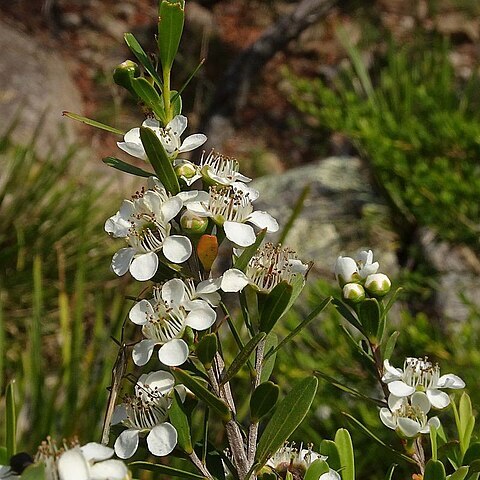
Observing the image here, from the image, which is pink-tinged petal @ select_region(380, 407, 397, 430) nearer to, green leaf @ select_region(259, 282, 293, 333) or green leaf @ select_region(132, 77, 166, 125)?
green leaf @ select_region(259, 282, 293, 333)

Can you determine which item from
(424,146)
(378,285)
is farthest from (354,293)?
(424,146)

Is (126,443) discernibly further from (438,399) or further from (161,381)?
(438,399)

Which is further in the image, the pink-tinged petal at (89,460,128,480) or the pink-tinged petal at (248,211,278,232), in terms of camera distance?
the pink-tinged petal at (248,211,278,232)

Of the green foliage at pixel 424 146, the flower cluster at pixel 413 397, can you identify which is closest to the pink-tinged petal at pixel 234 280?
the flower cluster at pixel 413 397

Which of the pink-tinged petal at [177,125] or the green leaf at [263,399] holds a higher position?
the pink-tinged petal at [177,125]

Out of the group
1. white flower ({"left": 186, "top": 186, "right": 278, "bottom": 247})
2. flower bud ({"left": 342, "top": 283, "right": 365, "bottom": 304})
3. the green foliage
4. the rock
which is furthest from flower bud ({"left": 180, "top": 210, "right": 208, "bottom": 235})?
the rock

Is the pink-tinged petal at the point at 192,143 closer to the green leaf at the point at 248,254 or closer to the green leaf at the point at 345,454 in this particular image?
the green leaf at the point at 248,254

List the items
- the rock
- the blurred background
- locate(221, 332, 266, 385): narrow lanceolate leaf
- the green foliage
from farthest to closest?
1. the rock
2. the green foliage
3. the blurred background
4. locate(221, 332, 266, 385): narrow lanceolate leaf
